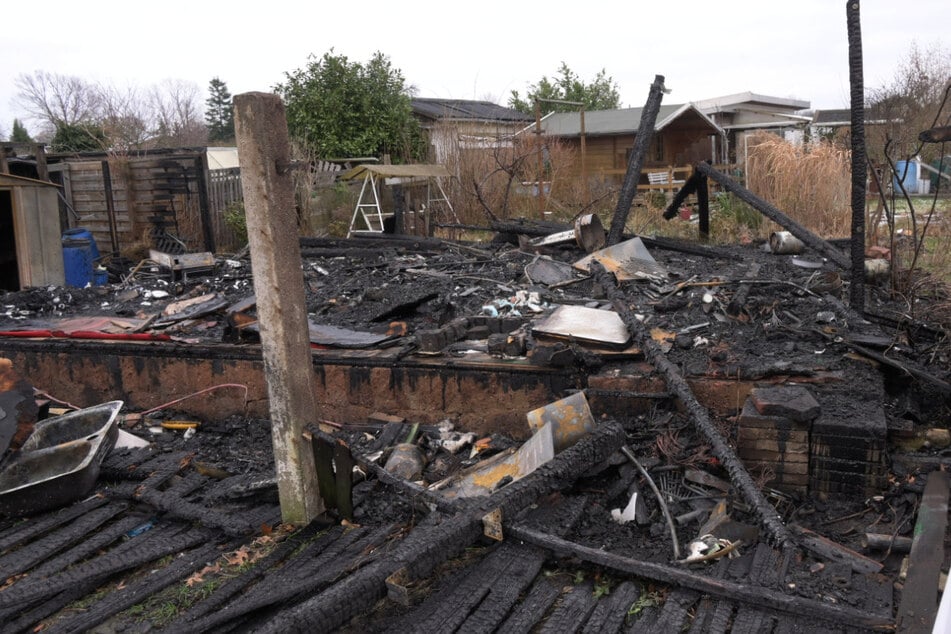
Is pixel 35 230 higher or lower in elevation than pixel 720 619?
higher

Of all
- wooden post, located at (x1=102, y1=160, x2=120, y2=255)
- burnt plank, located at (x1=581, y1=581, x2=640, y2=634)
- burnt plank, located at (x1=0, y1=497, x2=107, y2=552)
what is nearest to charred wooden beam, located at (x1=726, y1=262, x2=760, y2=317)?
burnt plank, located at (x1=581, y1=581, x2=640, y2=634)

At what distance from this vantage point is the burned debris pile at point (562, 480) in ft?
9.89

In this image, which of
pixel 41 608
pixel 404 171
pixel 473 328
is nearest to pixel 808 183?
pixel 404 171

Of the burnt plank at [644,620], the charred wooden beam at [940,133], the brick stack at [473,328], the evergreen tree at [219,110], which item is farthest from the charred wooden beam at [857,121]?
the evergreen tree at [219,110]

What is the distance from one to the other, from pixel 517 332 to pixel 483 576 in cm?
280

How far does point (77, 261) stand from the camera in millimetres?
11391

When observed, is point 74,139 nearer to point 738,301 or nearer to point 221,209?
point 221,209

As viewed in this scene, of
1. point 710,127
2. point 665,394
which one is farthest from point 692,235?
point 710,127

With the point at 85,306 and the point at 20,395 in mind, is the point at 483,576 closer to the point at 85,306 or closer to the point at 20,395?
the point at 20,395

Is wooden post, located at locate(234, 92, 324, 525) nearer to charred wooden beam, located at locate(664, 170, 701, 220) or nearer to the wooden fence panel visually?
charred wooden beam, located at locate(664, 170, 701, 220)

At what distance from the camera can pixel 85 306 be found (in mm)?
8812

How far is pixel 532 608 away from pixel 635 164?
6456 millimetres

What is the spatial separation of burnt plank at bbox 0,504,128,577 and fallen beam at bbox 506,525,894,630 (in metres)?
2.77

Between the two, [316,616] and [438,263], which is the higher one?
[438,263]
